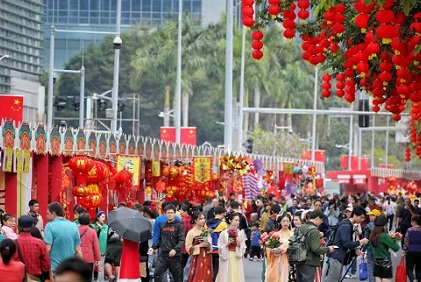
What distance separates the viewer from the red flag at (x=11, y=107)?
108 ft

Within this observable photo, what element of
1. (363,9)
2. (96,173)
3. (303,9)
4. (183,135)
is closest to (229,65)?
(183,135)

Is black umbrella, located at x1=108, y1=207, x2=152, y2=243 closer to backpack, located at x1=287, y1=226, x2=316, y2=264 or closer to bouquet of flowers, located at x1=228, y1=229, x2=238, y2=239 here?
backpack, located at x1=287, y1=226, x2=316, y2=264

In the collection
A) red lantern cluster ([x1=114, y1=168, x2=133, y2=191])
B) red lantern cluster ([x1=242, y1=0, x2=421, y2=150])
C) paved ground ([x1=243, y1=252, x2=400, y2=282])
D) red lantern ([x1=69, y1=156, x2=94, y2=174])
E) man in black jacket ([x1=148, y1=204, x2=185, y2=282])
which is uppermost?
red lantern cluster ([x1=242, y1=0, x2=421, y2=150])

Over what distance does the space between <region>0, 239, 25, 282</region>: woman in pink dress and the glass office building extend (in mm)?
97448

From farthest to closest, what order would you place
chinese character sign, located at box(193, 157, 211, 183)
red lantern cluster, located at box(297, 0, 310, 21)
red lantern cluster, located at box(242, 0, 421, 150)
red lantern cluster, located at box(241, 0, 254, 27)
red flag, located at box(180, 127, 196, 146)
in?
red flag, located at box(180, 127, 196, 146), chinese character sign, located at box(193, 157, 211, 183), red lantern cluster, located at box(241, 0, 254, 27), red lantern cluster, located at box(297, 0, 310, 21), red lantern cluster, located at box(242, 0, 421, 150)

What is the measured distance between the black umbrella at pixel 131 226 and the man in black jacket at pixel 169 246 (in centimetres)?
280

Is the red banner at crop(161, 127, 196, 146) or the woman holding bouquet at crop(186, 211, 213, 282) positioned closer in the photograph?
the woman holding bouquet at crop(186, 211, 213, 282)

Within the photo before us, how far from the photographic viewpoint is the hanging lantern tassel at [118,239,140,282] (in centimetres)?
2070

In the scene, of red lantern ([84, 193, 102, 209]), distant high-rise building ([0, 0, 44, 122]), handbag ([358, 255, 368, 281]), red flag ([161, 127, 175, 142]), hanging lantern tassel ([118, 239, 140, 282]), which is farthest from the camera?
distant high-rise building ([0, 0, 44, 122])

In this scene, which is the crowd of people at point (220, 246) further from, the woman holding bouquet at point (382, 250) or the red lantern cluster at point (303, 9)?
the red lantern cluster at point (303, 9)

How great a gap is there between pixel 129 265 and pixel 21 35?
100971 mm

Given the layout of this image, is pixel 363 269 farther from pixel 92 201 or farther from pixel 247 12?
pixel 247 12

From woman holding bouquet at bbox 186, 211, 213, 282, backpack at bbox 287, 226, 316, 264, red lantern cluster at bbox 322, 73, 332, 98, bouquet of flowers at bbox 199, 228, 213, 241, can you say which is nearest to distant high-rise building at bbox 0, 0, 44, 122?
woman holding bouquet at bbox 186, 211, 213, 282

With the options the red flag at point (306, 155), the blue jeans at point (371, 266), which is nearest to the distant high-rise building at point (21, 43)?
the red flag at point (306, 155)
